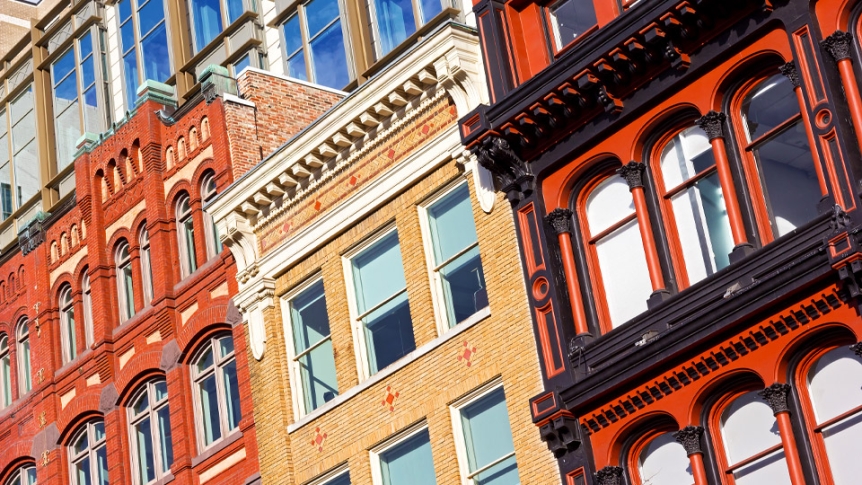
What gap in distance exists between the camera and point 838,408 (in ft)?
73.1

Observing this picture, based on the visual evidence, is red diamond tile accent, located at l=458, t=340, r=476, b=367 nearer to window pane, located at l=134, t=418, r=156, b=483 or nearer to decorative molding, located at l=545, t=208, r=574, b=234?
decorative molding, located at l=545, t=208, r=574, b=234

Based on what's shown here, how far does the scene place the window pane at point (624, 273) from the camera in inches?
1008

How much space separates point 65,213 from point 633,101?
18645 millimetres

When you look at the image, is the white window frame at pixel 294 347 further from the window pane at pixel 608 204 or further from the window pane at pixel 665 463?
the window pane at pixel 665 463

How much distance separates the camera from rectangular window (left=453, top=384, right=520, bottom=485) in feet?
89.5

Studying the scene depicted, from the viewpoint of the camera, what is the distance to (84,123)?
49.1 m

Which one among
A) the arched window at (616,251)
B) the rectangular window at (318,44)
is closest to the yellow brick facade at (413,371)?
the arched window at (616,251)

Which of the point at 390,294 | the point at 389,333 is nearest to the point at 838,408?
the point at 389,333

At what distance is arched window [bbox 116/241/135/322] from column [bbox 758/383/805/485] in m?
18.5

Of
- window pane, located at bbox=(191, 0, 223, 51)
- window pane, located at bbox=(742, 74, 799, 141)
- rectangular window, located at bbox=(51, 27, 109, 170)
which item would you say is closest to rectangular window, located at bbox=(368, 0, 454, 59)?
window pane, located at bbox=(191, 0, 223, 51)

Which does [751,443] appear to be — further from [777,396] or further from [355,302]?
[355,302]

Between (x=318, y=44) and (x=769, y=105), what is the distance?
2074 cm

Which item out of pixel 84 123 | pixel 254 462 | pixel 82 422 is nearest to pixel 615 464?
pixel 254 462

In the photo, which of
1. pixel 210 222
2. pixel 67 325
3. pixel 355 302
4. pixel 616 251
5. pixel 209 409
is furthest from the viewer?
pixel 67 325
